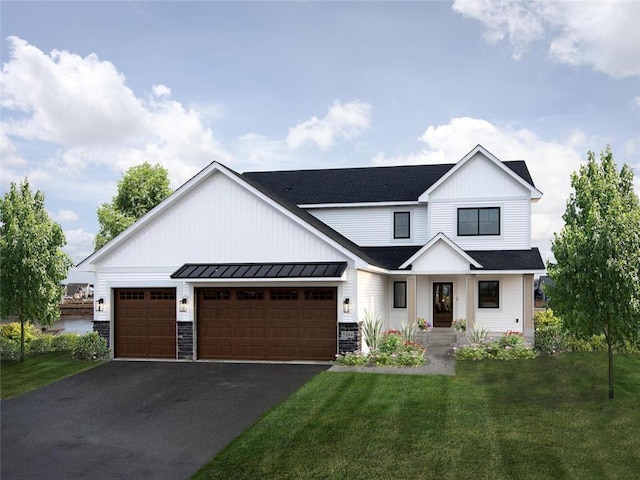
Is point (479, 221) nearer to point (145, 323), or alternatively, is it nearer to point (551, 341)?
point (551, 341)

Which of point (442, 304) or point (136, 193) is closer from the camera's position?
point (442, 304)

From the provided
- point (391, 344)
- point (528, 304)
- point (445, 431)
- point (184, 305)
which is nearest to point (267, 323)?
point (184, 305)

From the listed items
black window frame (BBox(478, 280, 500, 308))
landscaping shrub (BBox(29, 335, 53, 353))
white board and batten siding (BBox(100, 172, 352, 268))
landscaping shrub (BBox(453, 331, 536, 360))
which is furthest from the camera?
black window frame (BBox(478, 280, 500, 308))

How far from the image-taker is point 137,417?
1262 centimetres

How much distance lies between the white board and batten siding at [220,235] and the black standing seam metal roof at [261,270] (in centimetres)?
28

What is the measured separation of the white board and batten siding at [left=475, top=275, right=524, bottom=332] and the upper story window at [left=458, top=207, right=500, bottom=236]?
2177 mm

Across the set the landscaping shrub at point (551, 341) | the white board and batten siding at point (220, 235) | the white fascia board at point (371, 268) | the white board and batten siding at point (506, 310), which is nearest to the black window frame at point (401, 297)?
the white fascia board at point (371, 268)

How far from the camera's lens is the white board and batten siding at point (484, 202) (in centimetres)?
2472

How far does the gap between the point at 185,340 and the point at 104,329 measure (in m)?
3.17

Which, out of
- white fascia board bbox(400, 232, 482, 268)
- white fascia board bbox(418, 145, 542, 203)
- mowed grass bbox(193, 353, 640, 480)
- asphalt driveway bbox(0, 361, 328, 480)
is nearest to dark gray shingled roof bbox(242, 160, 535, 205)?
white fascia board bbox(418, 145, 542, 203)

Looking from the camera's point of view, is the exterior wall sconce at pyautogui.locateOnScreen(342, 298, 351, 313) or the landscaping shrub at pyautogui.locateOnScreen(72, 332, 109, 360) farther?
the landscaping shrub at pyautogui.locateOnScreen(72, 332, 109, 360)

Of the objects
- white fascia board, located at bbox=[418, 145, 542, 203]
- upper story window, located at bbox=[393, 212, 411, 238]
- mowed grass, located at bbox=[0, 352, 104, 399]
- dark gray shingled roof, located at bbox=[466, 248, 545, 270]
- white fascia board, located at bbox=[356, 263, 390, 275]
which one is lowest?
mowed grass, located at bbox=[0, 352, 104, 399]

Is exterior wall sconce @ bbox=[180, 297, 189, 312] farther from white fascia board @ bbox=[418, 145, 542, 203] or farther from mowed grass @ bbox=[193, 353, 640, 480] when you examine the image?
white fascia board @ bbox=[418, 145, 542, 203]

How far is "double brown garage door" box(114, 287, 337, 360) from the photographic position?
63.0ft
